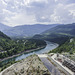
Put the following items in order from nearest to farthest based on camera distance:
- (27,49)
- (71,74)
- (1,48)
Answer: (71,74) → (1,48) → (27,49)

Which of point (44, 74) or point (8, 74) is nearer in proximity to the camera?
point (44, 74)

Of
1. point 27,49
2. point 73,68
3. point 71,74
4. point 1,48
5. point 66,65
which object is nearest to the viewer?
point 71,74

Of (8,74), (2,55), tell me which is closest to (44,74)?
(8,74)

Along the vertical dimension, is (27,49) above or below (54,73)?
below

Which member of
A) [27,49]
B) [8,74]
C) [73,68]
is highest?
[73,68]

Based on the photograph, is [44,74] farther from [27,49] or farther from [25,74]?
[27,49]

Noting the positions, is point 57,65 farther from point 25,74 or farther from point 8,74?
point 8,74

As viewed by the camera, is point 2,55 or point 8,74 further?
point 2,55

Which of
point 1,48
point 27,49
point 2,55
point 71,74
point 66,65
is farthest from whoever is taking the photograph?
point 27,49

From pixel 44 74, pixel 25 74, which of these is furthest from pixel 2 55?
pixel 44 74
